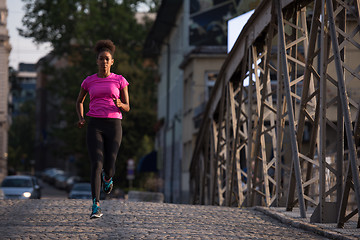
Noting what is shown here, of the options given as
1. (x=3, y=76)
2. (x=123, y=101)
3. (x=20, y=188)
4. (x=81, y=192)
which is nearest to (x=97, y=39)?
(x=81, y=192)

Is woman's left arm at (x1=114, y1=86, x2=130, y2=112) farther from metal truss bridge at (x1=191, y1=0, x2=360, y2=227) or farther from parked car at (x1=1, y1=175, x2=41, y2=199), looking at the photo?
parked car at (x1=1, y1=175, x2=41, y2=199)

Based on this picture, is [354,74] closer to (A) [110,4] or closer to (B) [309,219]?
(B) [309,219]

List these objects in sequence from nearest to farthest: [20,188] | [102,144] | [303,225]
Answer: [102,144], [303,225], [20,188]

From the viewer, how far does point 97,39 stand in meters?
57.4

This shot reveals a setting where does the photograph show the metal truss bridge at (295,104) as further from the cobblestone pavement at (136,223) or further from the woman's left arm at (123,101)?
the woman's left arm at (123,101)

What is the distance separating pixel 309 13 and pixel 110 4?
28.1m

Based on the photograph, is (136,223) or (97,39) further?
(97,39)

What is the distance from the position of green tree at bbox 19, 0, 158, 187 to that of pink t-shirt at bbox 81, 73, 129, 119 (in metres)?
46.8

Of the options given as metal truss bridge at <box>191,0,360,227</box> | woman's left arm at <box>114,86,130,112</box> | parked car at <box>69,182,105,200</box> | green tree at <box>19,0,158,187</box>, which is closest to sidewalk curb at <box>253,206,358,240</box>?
metal truss bridge at <box>191,0,360,227</box>

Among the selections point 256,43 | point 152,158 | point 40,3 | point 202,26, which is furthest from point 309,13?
point 40,3

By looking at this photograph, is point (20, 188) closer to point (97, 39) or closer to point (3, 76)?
point (97, 39)

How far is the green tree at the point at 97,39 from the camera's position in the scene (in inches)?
2269

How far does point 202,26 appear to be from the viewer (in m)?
41.2

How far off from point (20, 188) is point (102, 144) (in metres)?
24.0
